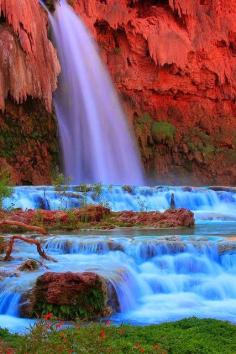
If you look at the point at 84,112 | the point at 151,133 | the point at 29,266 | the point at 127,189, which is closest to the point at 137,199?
the point at 127,189

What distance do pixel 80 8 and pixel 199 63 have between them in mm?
7523

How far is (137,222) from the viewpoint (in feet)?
51.2

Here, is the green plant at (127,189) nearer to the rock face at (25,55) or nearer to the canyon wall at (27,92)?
the canyon wall at (27,92)

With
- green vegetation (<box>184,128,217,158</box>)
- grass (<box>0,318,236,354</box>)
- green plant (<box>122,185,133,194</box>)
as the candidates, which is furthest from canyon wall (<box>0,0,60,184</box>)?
grass (<box>0,318,236,354</box>)

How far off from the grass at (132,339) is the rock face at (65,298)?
1.43 meters

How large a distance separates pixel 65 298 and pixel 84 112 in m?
19.5

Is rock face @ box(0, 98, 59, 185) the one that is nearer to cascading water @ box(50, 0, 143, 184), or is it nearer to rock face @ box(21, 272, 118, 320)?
cascading water @ box(50, 0, 143, 184)

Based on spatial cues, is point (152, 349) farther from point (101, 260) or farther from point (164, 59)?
point (164, 59)

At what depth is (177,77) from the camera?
102 feet

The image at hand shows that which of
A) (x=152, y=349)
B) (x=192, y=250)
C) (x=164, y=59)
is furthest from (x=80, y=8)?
(x=152, y=349)

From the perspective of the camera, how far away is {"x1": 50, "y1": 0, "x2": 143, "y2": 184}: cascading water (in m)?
26.0

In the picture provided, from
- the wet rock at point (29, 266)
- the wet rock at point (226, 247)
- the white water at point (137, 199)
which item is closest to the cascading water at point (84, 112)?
the white water at point (137, 199)

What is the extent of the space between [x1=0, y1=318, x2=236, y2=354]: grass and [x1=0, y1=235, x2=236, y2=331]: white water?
147 centimetres

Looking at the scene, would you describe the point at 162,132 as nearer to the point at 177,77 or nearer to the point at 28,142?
the point at 177,77
